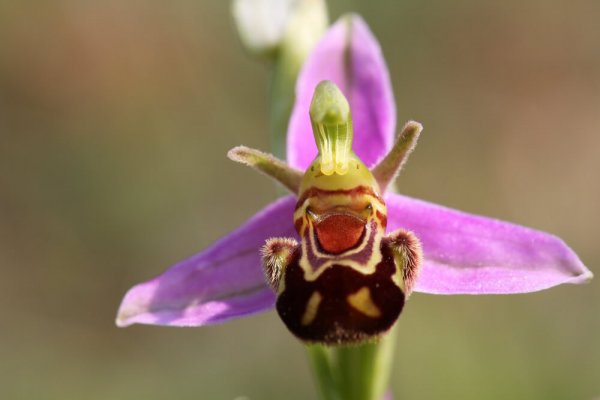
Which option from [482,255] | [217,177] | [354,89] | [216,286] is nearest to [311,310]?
[216,286]

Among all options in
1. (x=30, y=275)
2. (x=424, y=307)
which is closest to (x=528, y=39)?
(x=424, y=307)

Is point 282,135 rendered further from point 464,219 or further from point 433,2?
point 433,2

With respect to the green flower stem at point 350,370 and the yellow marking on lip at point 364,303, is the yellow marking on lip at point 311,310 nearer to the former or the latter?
the yellow marking on lip at point 364,303

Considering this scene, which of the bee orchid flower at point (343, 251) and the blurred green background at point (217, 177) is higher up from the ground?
the blurred green background at point (217, 177)

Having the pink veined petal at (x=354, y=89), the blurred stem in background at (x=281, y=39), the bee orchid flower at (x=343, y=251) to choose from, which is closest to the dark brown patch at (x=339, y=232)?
the bee orchid flower at (x=343, y=251)

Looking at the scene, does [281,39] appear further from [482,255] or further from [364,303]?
[364,303]

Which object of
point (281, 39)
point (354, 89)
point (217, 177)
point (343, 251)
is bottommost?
point (343, 251)
